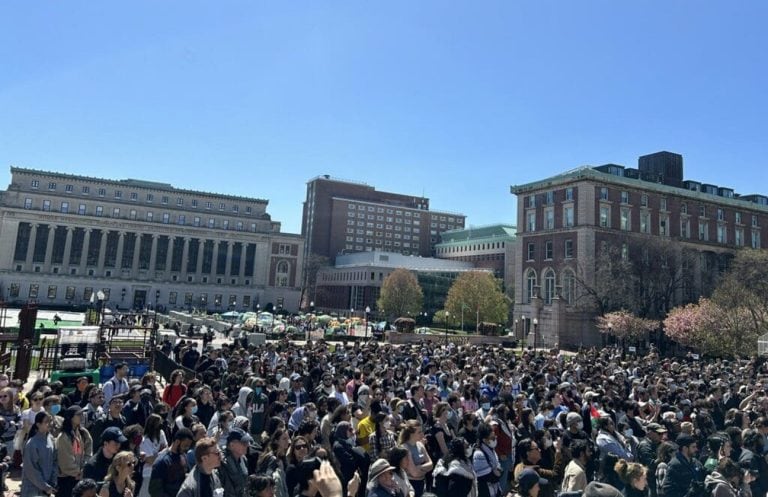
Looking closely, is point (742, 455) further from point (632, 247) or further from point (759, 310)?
point (632, 247)

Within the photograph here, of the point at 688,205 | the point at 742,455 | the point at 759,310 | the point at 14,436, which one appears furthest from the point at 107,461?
the point at 688,205

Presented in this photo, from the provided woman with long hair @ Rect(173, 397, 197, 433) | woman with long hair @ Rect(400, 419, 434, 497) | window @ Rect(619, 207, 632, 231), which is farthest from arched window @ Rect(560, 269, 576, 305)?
woman with long hair @ Rect(173, 397, 197, 433)

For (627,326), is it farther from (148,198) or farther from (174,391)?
(148,198)

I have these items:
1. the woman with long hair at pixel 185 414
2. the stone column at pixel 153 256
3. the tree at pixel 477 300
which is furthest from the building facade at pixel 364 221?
the woman with long hair at pixel 185 414

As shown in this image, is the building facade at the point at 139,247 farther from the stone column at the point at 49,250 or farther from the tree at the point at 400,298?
the tree at the point at 400,298

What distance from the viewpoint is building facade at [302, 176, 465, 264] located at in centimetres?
15475

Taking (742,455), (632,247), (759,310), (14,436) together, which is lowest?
(14,436)

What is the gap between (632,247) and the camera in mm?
63625

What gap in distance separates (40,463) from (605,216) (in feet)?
219

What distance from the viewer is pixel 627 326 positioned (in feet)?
173

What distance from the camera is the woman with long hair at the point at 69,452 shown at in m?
7.73

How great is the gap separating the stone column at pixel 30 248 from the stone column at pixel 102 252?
11.4m

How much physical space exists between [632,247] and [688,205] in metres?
14.5

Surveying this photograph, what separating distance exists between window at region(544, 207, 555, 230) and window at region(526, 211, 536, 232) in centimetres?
171
